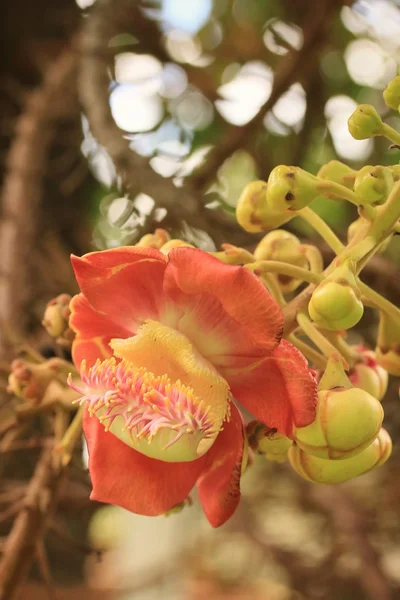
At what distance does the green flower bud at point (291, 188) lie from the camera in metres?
0.37

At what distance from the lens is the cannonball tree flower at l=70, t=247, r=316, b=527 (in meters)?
0.35

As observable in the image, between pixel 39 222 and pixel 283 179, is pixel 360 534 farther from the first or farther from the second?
pixel 283 179

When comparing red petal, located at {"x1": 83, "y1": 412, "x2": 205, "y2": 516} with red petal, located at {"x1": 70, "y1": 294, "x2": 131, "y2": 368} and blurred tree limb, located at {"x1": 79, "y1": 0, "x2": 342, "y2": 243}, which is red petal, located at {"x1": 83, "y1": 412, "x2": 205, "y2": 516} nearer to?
red petal, located at {"x1": 70, "y1": 294, "x2": 131, "y2": 368}

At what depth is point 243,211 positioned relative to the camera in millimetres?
428

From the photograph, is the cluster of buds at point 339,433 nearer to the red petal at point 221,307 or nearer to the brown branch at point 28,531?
the red petal at point 221,307

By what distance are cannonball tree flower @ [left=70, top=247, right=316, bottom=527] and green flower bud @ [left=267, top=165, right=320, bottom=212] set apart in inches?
2.5

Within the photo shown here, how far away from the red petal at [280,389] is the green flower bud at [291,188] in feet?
0.27

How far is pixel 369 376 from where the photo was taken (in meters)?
0.43

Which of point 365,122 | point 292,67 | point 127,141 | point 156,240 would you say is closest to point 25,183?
point 127,141

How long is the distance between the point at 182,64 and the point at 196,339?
1243 millimetres

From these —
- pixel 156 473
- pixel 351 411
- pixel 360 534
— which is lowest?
pixel 360 534

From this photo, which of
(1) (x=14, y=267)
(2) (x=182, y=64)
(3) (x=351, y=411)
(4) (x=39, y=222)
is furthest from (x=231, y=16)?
(3) (x=351, y=411)

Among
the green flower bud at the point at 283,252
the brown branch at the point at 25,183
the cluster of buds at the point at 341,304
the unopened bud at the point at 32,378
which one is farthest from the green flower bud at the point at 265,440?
Result: the brown branch at the point at 25,183

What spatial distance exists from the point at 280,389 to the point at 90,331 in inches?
5.1
